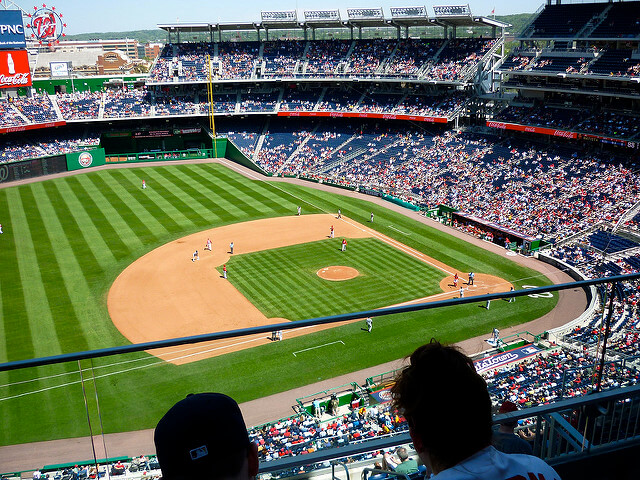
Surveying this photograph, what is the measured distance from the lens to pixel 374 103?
181 ft

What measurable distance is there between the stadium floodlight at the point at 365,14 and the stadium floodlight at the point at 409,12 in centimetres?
180

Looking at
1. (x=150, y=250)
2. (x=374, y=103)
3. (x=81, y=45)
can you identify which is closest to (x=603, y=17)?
(x=374, y=103)

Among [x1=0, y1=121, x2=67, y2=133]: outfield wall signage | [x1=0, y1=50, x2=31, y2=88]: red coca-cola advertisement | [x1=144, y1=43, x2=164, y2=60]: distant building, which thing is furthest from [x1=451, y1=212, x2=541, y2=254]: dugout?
[x1=144, y1=43, x2=164, y2=60]: distant building

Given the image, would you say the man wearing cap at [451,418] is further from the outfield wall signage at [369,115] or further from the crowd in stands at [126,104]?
the crowd in stands at [126,104]

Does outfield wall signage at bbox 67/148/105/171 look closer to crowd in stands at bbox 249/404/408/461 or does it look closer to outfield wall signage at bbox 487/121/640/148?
outfield wall signage at bbox 487/121/640/148

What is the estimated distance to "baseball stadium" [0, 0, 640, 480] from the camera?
387 centimetres

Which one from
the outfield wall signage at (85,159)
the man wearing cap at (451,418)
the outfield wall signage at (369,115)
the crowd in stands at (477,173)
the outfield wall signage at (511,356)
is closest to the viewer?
the man wearing cap at (451,418)

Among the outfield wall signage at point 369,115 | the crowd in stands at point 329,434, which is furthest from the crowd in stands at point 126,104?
the crowd in stands at point 329,434

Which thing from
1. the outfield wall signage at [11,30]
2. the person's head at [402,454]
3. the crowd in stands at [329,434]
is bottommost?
the crowd in stands at [329,434]

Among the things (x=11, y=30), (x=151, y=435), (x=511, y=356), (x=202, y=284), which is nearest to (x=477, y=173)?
(x=202, y=284)

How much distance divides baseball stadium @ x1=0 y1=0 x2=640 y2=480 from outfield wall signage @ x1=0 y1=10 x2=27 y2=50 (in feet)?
0.43

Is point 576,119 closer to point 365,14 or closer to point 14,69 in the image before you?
point 365,14

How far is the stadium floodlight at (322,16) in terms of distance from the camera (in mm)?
58625

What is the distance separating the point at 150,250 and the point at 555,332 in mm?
29572
